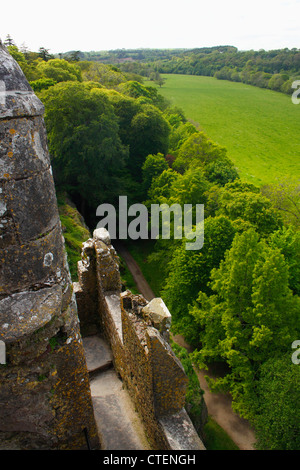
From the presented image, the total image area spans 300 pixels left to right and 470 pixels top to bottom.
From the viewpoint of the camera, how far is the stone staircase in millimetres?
9102

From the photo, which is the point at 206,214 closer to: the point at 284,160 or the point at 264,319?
the point at 264,319

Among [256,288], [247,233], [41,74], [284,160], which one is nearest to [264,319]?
[256,288]

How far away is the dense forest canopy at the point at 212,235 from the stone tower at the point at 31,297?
907cm

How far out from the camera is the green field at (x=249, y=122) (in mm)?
56781

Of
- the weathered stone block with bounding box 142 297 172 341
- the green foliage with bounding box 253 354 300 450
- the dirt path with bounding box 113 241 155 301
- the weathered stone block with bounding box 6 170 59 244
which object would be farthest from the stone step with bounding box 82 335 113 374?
the dirt path with bounding box 113 241 155 301

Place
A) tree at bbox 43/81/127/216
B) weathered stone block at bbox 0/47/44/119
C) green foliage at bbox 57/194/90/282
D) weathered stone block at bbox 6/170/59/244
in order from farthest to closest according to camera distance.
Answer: tree at bbox 43/81/127/216 < green foliage at bbox 57/194/90/282 < weathered stone block at bbox 6/170/59/244 < weathered stone block at bbox 0/47/44/119

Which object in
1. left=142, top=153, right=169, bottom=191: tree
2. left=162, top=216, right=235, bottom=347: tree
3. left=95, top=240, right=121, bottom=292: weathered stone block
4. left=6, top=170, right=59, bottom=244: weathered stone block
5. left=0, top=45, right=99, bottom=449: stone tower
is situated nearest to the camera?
left=0, top=45, right=99, bottom=449: stone tower

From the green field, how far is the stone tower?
157 feet

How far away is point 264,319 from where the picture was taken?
44.8ft

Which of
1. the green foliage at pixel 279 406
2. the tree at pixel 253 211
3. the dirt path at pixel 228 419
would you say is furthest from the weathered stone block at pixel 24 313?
the tree at pixel 253 211

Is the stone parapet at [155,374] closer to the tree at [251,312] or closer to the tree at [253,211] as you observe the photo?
the tree at [251,312]

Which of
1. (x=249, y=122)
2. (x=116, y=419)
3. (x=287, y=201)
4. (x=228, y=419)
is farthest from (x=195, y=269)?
(x=249, y=122)

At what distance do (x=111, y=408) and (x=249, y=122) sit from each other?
80095 millimetres

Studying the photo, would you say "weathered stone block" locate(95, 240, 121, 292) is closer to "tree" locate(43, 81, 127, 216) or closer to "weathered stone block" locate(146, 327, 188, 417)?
"weathered stone block" locate(146, 327, 188, 417)
